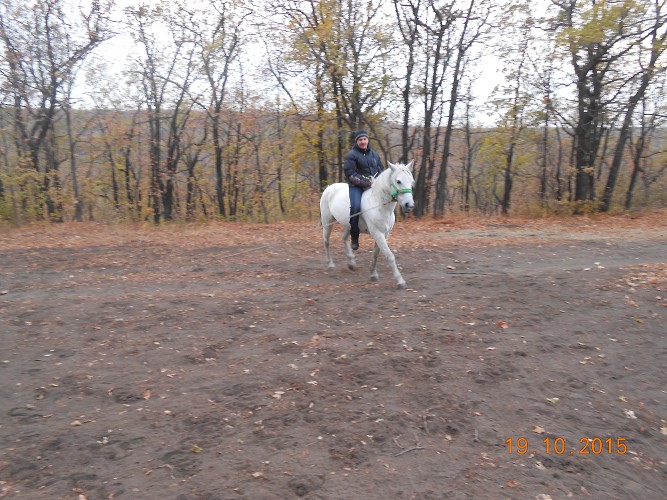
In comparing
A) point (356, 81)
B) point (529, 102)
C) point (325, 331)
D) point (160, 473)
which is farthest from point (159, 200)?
point (160, 473)

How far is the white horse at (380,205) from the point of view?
24.0 feet

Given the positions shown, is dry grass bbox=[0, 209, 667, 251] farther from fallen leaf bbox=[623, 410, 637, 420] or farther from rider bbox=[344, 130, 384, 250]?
fallen leaf bbox=[623, 410, 637, 420]

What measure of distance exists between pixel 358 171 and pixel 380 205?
925 millimetres

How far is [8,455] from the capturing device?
3557 millimetres

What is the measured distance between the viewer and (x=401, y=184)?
7.31 meters

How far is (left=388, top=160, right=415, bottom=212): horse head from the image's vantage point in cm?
716

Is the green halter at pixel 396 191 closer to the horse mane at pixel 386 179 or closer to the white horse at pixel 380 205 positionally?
the white horse at pixel 380 205

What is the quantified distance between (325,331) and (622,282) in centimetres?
506

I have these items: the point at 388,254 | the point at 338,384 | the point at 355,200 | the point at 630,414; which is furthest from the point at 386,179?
the point at 630,414

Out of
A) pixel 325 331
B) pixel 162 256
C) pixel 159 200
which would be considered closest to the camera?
pixel 325 331

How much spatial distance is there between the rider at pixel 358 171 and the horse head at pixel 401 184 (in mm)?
872

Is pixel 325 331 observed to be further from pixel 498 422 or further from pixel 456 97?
pixel 456 97
